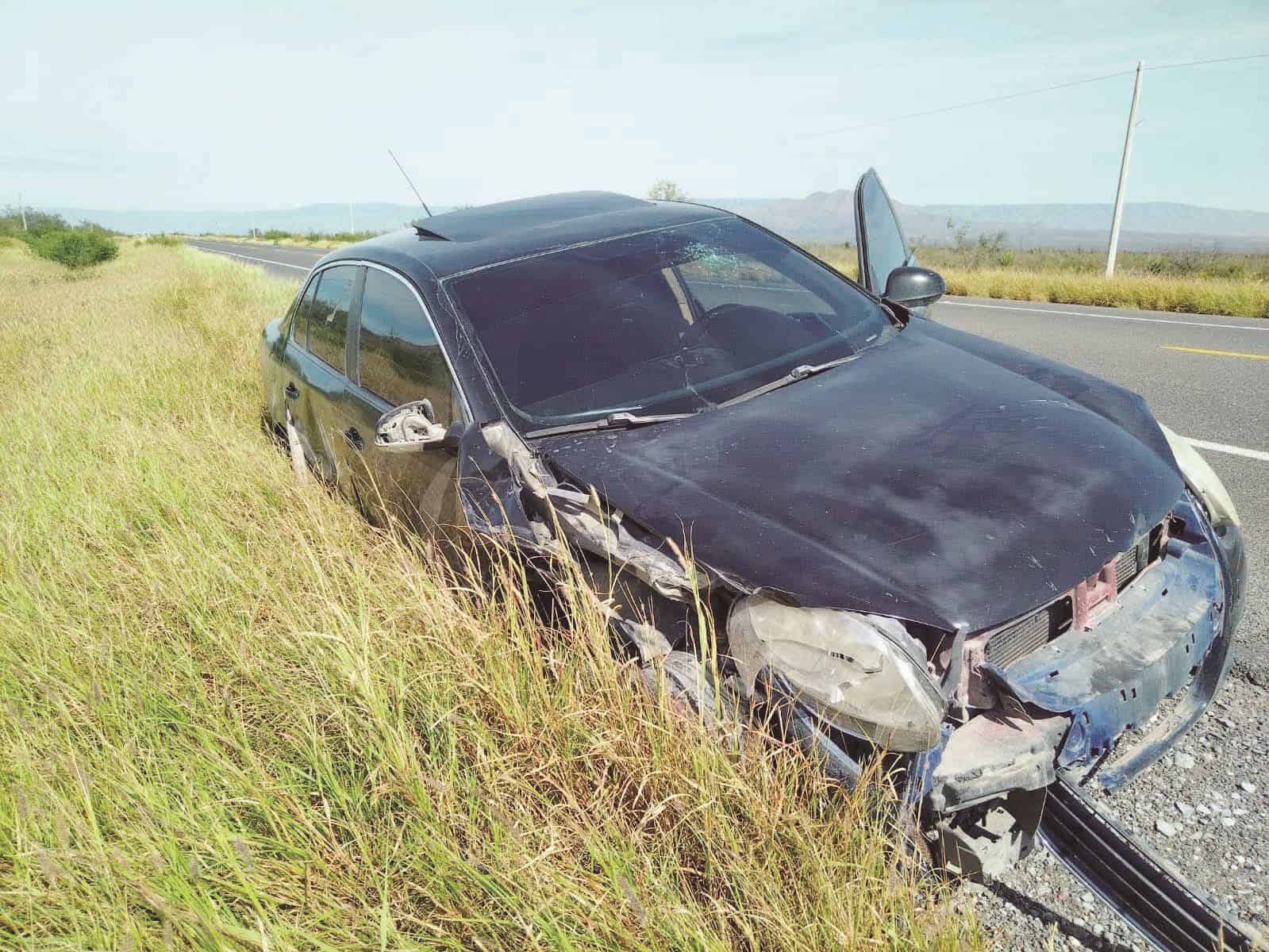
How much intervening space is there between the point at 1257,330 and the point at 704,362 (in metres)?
9.92

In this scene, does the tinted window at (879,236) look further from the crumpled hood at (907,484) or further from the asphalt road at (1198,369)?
the asphalt road at (1198,369)

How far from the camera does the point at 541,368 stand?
8.87 ft

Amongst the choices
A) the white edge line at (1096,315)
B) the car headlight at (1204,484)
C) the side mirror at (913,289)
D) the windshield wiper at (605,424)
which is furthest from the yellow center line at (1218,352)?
the windshield wiper at (605,424)

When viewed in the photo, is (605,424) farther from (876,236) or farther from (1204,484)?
(876,236)

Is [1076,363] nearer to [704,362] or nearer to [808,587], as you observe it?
[704,362]

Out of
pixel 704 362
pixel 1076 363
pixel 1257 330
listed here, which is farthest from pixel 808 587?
pixel 1257 330

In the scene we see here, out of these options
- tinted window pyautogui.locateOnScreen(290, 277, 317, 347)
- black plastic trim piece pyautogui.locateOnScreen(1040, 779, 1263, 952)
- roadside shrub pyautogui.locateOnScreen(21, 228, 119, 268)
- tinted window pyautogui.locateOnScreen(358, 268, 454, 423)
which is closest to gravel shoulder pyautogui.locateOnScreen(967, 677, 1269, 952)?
black plastic trim piece pyautogui.locateOnScreen(1040, 779, 1263, 952)

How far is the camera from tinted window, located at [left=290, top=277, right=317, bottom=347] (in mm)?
4418

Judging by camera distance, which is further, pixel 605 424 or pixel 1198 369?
pixel 1198 369

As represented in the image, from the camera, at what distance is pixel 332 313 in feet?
13.2

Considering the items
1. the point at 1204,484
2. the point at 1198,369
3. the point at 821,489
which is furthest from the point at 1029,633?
the point at 1198,369

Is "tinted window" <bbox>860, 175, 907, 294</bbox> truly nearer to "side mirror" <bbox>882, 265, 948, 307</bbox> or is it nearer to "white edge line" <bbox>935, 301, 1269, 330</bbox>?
"side mirror" <bbox>882, 265, 948, 307</bbox>

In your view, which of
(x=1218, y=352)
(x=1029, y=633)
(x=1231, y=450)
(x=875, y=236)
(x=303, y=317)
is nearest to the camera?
(x=1029, y=633)

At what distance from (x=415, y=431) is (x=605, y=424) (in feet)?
1.93
